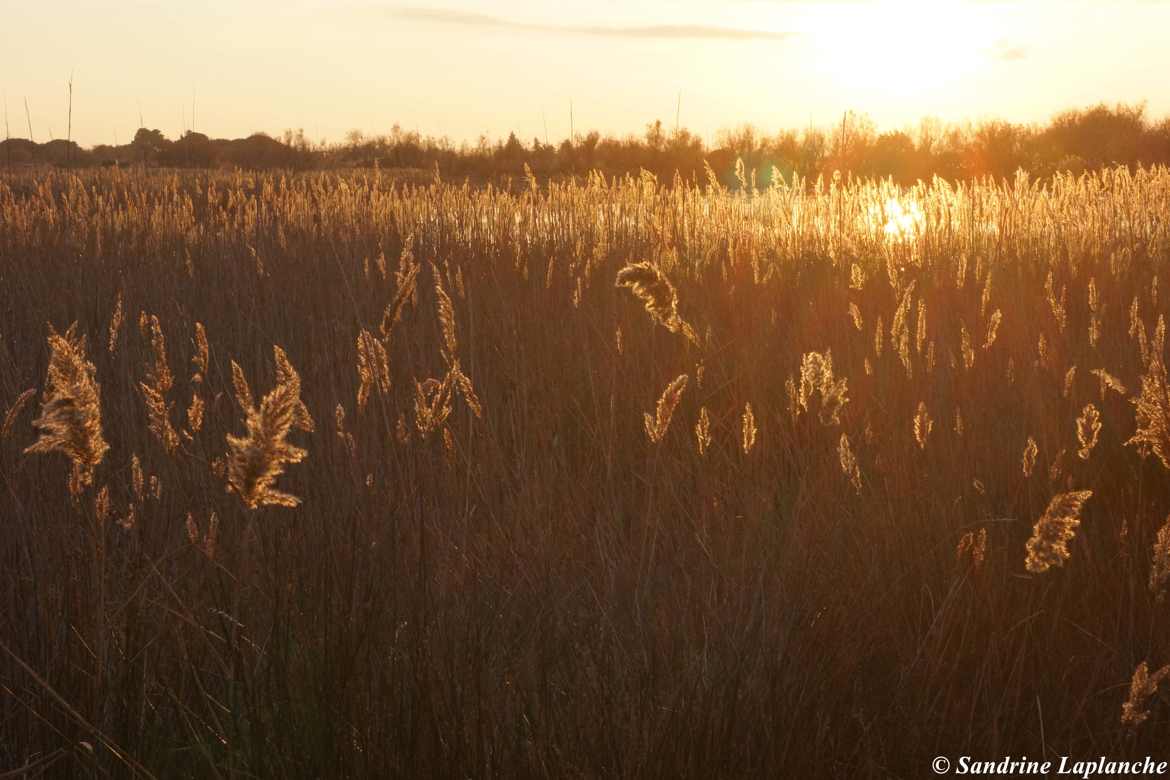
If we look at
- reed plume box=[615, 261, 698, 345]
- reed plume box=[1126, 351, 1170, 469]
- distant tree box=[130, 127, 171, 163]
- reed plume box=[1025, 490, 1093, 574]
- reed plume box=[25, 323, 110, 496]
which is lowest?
reed plume box=[1025, 490, 1093, 574]

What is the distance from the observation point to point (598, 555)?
265 centimetres

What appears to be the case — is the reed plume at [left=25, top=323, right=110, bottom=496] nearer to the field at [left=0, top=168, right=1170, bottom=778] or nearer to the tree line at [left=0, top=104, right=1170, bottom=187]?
the field at [left=0, top=168, right=1170, bottom=778]

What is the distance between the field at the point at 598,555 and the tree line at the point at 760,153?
20107 millimetres

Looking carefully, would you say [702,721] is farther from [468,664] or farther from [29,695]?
[29,695]

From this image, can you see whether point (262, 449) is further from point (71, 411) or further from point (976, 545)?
point (976, 545)

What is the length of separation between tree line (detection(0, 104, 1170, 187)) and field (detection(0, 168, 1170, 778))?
792 inches

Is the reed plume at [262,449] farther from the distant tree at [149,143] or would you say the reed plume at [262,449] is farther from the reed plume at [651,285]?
the distant tree at [149,143]

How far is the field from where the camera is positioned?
1.82 m

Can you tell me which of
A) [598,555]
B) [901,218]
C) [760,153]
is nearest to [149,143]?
[760,153]

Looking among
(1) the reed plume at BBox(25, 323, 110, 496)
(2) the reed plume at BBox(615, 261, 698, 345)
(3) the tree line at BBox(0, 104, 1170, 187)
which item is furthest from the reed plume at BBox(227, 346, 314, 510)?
(3) the tree line at BBox(0, 104, 1170, 187)

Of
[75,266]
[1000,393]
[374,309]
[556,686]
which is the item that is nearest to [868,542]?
[556,686]

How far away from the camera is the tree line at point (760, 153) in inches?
994

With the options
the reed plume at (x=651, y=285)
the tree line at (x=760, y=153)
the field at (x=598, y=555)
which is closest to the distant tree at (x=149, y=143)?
the tree line at (x=760, y=153)

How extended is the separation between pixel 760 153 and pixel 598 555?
25.8 meters
